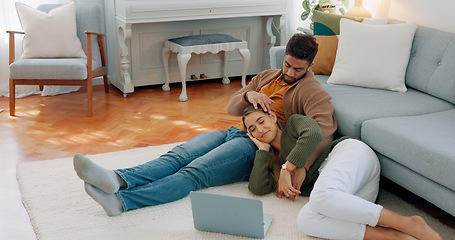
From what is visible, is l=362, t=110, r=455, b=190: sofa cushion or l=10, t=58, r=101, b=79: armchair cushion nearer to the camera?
l=362, t=110, r=455, b=190: sofa cushion

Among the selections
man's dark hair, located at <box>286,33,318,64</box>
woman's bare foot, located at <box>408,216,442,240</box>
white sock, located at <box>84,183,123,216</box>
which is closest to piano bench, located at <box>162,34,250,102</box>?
man's dark hair, located at <box>286,33,318,64</box>

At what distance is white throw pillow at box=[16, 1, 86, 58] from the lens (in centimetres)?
388

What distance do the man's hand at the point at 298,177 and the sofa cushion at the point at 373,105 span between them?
38cm

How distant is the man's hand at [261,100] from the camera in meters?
2.45

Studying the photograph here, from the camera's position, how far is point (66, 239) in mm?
2113

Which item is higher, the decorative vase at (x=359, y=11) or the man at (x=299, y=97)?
the decorative vase at (x=359, y=11)

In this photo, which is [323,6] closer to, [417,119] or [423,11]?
[423,11]

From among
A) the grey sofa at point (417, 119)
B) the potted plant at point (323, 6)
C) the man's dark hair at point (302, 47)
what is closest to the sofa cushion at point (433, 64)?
the grey sofa at point (417, 119)

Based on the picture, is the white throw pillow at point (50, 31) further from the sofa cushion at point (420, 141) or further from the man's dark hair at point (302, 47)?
the sofa cushion at point (420, 141)

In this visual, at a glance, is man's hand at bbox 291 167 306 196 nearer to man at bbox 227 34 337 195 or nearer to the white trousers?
man at bbox 227 34 337 195

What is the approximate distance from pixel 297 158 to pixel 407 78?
1.07m

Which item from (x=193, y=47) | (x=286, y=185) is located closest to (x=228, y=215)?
(x=286, y=185)

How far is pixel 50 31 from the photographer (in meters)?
3.92

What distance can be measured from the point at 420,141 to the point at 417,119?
0.95 feet
